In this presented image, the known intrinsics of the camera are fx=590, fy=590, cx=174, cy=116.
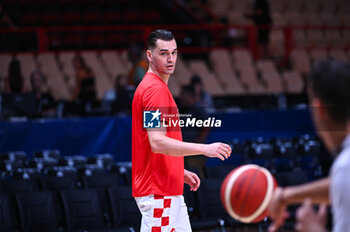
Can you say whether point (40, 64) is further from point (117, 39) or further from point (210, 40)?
point (210, 40)

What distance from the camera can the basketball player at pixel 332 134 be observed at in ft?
6.91

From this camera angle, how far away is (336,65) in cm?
223

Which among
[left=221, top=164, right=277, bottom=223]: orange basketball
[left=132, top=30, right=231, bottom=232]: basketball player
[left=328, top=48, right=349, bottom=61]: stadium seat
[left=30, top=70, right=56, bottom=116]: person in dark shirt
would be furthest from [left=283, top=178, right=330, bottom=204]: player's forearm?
[left=328, top=48, right=349, bottom=61]: stadium seat

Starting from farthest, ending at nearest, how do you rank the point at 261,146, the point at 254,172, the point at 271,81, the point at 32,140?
the point at 271,81
the point at 261,146
the point at 32,140
the point at 254,172

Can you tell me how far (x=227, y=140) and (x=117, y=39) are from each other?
22.1 feet

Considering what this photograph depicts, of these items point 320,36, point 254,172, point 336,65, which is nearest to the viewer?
point 336,65

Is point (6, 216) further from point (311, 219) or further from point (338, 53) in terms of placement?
point (338, 53)

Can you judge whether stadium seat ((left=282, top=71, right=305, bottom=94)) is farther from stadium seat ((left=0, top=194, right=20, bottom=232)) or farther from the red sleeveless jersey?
the red sleeveless jersey

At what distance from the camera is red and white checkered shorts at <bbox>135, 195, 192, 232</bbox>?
378 centimetres

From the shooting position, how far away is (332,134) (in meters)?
2.28

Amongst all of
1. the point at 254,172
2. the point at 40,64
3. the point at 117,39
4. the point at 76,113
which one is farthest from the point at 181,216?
the point at 117,39

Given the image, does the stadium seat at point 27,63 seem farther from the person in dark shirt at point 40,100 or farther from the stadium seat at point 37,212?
the stadium seat at point 37,212

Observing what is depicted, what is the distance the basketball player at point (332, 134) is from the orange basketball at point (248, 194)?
0.53 metres

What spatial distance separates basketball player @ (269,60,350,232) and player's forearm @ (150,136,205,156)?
1.21 m
